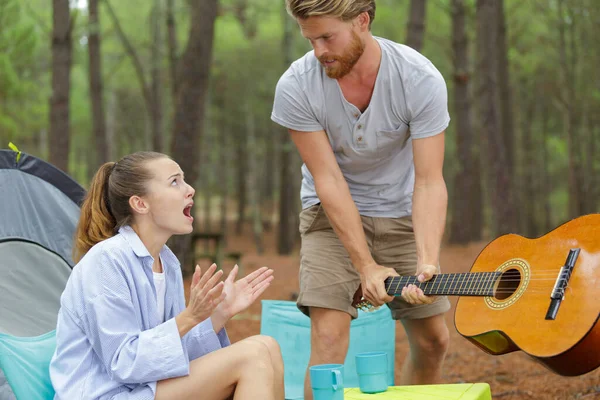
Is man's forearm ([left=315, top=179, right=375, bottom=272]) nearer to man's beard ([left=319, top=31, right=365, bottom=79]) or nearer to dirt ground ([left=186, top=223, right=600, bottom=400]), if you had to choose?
man's beard ([left=319, top=31, right=365, bottom=79])

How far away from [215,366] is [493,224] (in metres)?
11.5

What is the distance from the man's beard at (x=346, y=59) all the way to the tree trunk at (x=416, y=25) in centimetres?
896

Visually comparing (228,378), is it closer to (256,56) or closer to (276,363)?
(276,363)

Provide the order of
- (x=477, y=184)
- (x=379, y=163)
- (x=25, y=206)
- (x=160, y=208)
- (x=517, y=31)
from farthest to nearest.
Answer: (x=517, y=31), (x=477, y=184), (x=25, y=206), (x=379, y=163), (x=160, y=208)

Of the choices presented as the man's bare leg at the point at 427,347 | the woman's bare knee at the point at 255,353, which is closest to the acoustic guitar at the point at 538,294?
the man's bare leg at the point at 427,347

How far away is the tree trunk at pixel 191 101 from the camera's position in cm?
1020

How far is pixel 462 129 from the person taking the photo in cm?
1742

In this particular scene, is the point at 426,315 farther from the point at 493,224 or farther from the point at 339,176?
the point at 493,224

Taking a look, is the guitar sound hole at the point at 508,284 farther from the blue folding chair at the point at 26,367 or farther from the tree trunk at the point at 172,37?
the tree trunk at the point at 172,37

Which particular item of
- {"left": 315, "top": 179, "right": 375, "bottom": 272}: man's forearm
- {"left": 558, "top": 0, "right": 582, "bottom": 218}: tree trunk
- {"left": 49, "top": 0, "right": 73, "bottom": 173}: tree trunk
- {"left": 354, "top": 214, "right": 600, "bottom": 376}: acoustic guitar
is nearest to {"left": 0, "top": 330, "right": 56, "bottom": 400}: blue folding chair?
{"left": 315, "top": 179, "right": 375, "bottom": 272}: man's forearm

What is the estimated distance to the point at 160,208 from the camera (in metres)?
3.07

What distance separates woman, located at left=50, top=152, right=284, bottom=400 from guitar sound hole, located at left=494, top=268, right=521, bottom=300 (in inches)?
40.0

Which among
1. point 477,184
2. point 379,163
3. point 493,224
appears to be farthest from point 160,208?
point 477,184

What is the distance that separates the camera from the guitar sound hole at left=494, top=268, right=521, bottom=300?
3312mm
